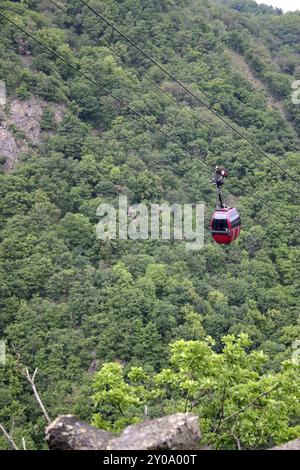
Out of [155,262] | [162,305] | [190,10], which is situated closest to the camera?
[162,305]

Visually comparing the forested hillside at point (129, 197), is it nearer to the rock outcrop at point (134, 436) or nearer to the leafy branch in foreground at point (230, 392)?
the leafy branch in foreground at point (230, 392)

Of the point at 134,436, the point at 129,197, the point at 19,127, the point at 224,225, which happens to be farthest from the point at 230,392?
the point at 19,127

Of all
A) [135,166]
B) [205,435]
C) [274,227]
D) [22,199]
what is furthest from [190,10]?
[205,435]

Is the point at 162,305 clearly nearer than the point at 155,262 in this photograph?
Yes

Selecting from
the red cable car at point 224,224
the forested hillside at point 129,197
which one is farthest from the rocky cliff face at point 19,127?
the red cable car at point 224,224
